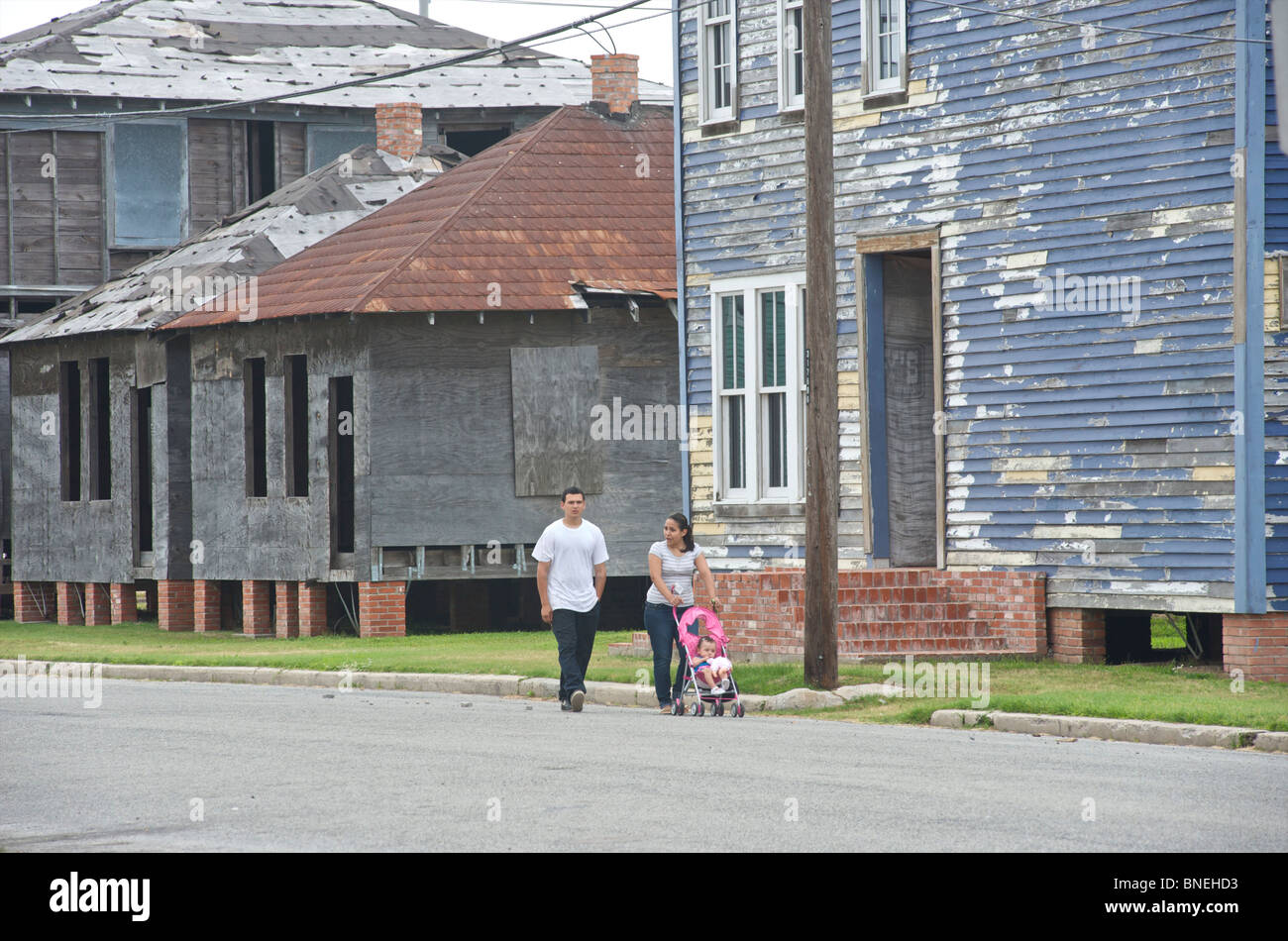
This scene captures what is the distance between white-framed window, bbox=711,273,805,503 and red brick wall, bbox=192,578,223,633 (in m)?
11.4

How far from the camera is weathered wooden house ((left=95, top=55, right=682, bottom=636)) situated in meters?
27.5

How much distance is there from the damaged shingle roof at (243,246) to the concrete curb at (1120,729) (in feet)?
61.1

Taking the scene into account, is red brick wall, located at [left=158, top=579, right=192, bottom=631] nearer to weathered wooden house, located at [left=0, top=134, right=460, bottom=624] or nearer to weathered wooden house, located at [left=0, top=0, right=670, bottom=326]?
weathered wooden house, located at [left=0, top=134, right=460, bottom=624]

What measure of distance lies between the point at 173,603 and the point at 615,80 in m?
11.3

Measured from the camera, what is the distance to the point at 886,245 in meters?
20.6

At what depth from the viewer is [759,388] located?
72.2ft

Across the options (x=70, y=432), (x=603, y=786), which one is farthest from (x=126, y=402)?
(x=603, y=786)

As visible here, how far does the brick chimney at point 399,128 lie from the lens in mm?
33844

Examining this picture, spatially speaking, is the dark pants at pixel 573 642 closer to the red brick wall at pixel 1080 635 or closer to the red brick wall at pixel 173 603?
the red brick wall at pixel 1080 635

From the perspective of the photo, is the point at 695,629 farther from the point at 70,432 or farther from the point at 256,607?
the point at 70,432

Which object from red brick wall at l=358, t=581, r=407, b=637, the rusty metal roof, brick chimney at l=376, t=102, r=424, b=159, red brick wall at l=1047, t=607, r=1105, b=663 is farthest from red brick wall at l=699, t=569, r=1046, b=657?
brick chimney at l=376, t=102, r=424, b=159

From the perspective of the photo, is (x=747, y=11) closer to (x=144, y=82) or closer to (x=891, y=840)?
(x=891, y=840)

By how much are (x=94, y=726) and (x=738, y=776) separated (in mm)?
6169

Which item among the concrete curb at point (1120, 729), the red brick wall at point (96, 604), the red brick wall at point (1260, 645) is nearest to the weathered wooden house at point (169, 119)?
the red brick wall at point (96, 604)
